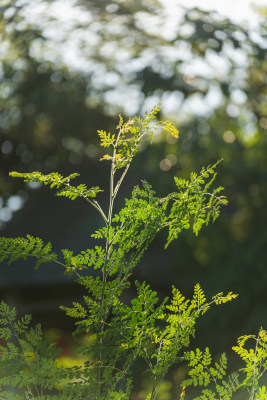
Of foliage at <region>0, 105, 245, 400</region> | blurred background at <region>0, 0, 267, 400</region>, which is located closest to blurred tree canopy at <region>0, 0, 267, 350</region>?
blurred background at <region>0, 0, 267, 400</region>

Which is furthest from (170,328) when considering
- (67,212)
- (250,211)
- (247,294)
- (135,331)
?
(67,212)

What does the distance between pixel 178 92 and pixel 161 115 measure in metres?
0.49

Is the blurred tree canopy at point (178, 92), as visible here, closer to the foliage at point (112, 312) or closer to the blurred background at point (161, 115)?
the blurred background at point (161, 115)

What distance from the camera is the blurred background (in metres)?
8.63

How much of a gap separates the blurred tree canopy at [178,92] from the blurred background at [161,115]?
2cm

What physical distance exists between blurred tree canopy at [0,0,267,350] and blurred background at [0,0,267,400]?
0.02 metres

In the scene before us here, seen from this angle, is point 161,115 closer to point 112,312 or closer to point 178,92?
point 178,92

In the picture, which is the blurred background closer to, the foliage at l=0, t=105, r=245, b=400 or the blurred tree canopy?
the blurred tree canopy

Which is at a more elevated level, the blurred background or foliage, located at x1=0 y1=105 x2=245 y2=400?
foliage, located at x1=0 y1=105 x2=245 y2=400

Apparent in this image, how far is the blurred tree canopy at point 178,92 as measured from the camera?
28.2 feet

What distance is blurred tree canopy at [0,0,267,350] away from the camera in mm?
8602

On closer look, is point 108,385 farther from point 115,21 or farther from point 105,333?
point 115,21

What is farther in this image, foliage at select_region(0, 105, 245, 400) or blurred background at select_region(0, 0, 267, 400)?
blurred background at select_region(0, 0, 267, 400)

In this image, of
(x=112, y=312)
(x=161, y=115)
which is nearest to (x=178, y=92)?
(x=161, y=115)
